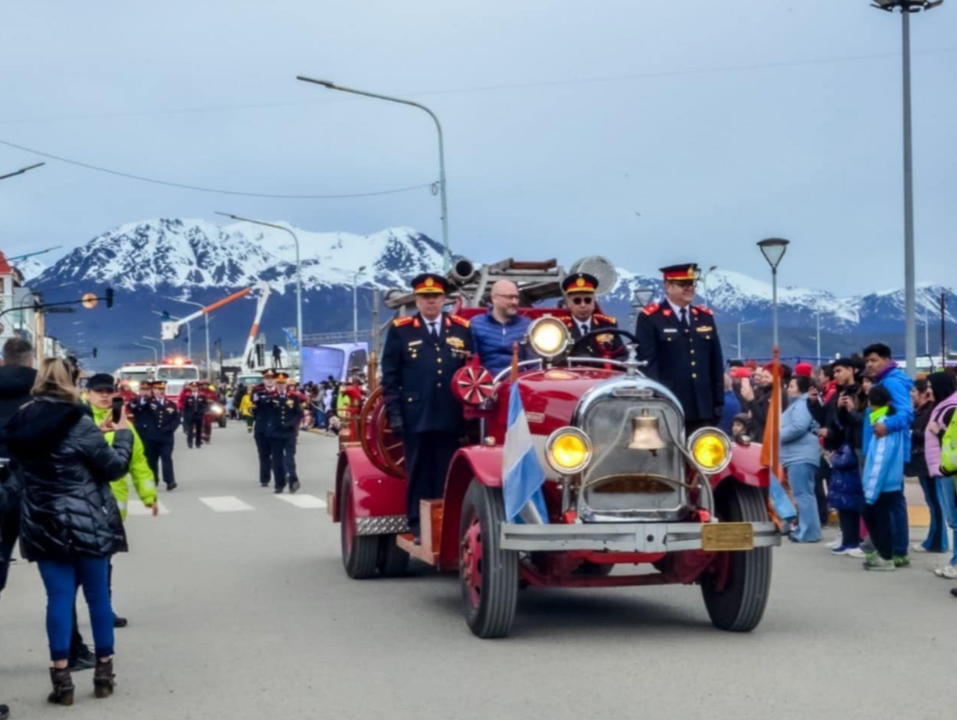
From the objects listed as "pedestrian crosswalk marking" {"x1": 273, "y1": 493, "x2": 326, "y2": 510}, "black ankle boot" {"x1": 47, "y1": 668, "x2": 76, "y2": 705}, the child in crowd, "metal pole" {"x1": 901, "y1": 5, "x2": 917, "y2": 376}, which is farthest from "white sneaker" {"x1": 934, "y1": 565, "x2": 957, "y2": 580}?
"pedestrian crosswalk marking" {"x1": 273, "y1": 493, "x2": 326, "y2": 510}

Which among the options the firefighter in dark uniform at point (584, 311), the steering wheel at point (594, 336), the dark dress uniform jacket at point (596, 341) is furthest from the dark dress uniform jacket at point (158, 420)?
the steering wheel at point (594, 336)

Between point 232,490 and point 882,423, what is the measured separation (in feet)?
48.4

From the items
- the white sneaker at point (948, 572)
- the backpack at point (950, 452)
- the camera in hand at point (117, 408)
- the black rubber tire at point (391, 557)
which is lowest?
the white sneaker at point (948, 572)

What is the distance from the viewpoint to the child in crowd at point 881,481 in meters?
12.8

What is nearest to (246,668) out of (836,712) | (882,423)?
(836,712)

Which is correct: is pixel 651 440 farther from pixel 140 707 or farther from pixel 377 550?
pixel 377 550

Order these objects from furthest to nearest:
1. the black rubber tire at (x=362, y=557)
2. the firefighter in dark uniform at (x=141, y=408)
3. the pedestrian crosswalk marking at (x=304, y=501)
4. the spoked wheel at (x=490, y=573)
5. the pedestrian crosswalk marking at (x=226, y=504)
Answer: the firefighter in dark uniform at (x=141, y=408)
the pedestrian crosswalk marking at (x=304, y=501)
the pedestrian crosswalk marking at (x=226, y=504)
the black rubber tire at (x=362, y=557)
the spoked wheel at (x=490, y=573)

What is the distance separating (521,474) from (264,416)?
53.6 ft

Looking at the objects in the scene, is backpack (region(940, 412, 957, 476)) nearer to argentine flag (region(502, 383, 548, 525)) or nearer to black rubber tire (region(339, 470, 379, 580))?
→ argentine flag (region(502, 383, 548, 525))

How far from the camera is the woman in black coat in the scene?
25.4 feet

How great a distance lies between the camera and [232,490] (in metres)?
25.5

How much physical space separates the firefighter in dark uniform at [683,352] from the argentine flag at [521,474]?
161 cm

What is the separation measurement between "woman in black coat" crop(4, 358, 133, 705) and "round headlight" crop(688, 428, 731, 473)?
131 inches

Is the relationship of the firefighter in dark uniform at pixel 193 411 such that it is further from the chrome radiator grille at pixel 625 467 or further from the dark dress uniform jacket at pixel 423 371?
the chrome radiator grille at pixel 625 467
